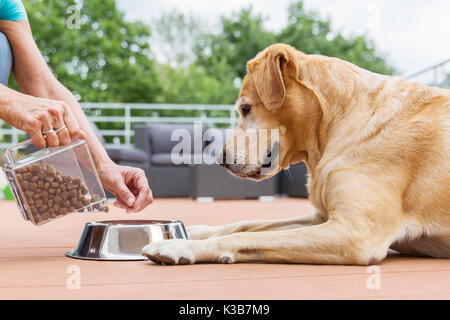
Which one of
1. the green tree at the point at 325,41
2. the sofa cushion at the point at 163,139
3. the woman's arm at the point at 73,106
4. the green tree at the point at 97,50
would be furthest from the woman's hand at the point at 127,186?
the green tree at the point at 325,41

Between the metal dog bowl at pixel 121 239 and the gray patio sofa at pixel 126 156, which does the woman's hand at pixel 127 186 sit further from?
the gray patio sofa at pixel 126 156

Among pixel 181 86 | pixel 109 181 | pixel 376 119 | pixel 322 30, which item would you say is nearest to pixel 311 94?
pixel 376 119

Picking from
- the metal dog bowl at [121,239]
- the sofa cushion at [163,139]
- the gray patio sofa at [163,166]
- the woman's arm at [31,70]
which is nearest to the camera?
the metal dog bowl at [121,239]

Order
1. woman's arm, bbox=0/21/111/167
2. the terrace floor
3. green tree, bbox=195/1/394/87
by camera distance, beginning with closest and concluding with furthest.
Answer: the terrace floor → woman's arm, bbox=0/21/111/167 → green tree, bbox=195/1/394/87

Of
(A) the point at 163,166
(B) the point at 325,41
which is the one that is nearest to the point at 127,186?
(A) the point at 163,166

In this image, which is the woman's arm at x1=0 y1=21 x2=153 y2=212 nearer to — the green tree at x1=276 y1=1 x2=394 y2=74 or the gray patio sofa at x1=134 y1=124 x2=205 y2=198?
the gray patio sofa at x1=134 y1=124 x2=205 y2=198

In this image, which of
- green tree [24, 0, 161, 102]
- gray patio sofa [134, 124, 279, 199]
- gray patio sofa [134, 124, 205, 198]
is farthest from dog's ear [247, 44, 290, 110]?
green tree [24, 0, 161, 102]

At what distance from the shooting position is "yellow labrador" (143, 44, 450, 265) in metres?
1.49

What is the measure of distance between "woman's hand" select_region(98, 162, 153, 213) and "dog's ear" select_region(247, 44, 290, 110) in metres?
0.58

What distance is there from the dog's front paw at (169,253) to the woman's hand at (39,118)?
0.42 meters

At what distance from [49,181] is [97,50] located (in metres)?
17.3

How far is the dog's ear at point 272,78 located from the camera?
186 cm

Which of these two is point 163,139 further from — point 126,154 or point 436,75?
point 436,75

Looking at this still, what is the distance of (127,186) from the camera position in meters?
1.92
